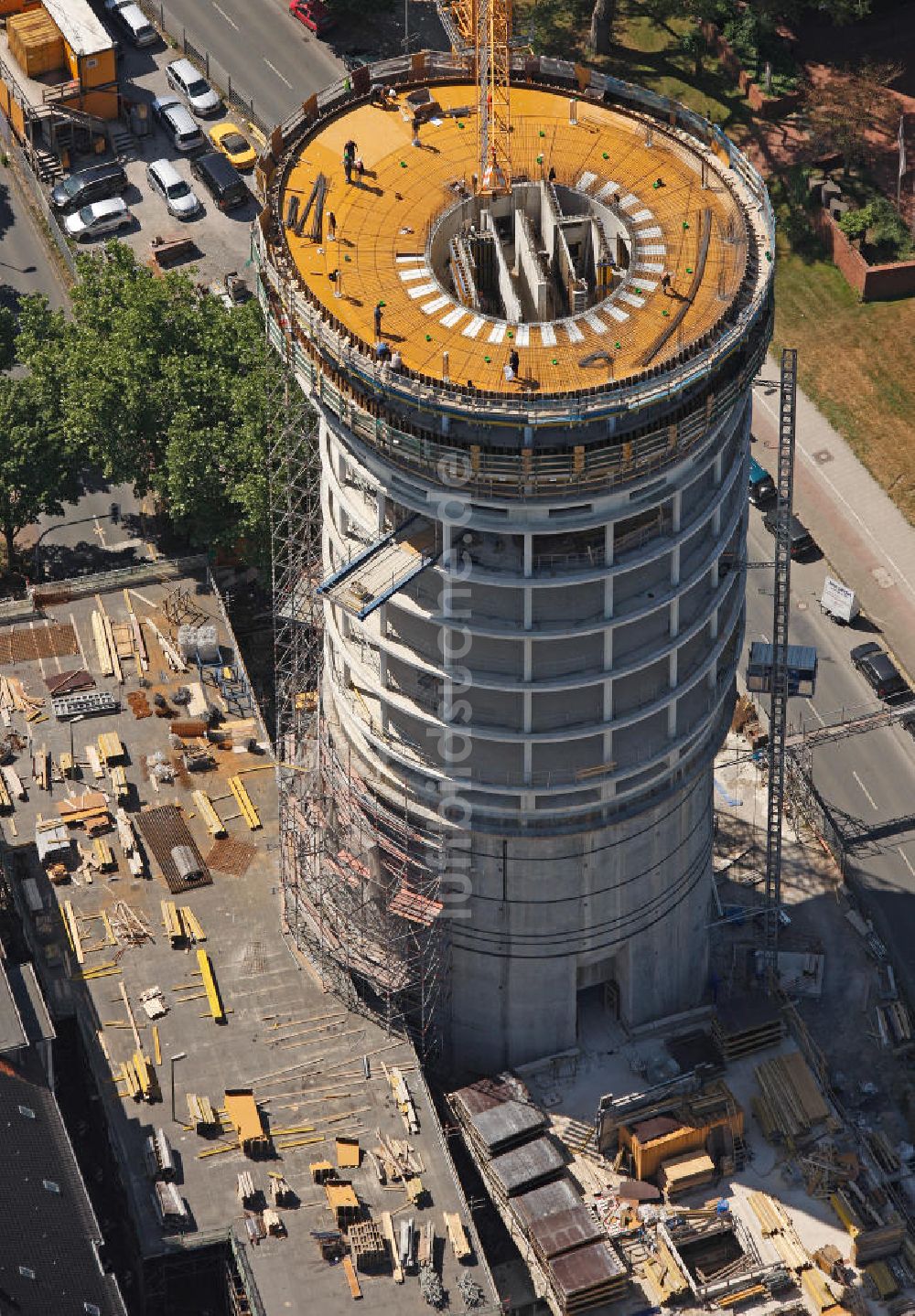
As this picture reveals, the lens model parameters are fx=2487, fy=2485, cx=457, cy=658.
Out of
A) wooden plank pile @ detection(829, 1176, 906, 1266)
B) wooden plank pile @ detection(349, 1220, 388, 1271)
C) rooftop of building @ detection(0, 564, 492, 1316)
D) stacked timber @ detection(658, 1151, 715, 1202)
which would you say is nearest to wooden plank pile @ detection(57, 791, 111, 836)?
rooftop of building @ detection(0, 564, 492, 1316)

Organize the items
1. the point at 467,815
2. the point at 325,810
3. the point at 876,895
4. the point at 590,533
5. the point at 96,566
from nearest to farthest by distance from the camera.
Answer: the point at 590,533
the point at 467,815
the point at 325,810
the point at 876,895
the point at 96,566

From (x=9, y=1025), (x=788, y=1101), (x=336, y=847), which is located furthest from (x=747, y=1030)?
(x=9, y=1025)

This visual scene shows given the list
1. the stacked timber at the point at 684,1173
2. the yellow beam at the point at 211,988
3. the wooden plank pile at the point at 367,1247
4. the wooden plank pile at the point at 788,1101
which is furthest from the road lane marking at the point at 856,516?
the wooden plank pile at the point at 367,1247

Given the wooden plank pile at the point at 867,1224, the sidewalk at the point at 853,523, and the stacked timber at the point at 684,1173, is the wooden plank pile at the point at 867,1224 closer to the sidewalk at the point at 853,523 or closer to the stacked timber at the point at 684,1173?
the stacked timber at the point at 684,1173

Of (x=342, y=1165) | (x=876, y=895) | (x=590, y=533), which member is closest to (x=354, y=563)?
(x=590, y=533)

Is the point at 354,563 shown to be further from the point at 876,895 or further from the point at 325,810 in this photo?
the point at 876,895

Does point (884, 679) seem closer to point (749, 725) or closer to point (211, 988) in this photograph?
point (749, 725)
